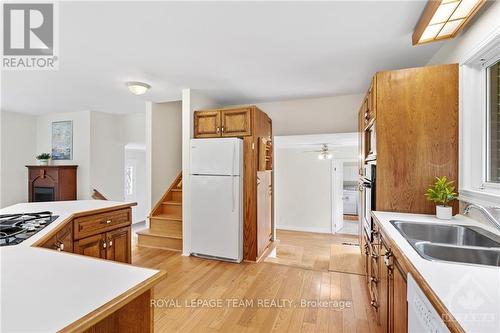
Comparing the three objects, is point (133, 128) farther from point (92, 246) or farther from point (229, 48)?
point (229, 48)

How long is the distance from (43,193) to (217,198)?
13.3 feet

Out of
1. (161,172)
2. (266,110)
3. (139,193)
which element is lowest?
(139,193)

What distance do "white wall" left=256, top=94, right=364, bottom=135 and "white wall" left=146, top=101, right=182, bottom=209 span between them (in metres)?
1.71

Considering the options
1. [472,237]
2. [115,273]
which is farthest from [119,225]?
[472,237]

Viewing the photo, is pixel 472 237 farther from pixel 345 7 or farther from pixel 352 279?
pixel 345 7

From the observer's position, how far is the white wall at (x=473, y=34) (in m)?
1.44

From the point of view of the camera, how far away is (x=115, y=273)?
0.90 meters

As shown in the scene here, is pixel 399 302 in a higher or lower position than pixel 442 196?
lower

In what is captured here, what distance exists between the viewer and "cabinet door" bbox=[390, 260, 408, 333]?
1081 millimetres

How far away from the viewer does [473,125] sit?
170cm

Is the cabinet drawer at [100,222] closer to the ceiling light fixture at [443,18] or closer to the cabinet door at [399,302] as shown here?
the cabinet door at [399,302]

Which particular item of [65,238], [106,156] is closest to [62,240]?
[65,238]

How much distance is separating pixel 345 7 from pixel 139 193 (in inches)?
246

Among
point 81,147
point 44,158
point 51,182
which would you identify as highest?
point 81,147
